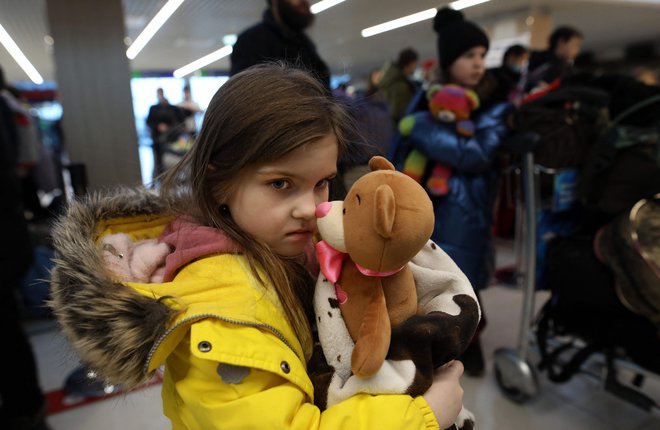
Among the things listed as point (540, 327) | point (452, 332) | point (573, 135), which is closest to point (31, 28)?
point (452, 332)

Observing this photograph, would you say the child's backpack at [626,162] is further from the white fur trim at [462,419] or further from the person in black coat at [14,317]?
the person in black coat at [14,317]

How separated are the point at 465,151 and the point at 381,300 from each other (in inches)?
46.1

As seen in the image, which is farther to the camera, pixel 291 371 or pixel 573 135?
pixel 573 135

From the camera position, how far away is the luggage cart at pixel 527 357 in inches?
54.0

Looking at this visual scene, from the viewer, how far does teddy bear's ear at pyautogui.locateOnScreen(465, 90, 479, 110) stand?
154cm

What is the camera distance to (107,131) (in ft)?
5.96

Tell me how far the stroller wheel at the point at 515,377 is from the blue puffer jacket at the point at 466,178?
340mm

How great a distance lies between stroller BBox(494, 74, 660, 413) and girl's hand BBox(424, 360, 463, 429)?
34.4 inches

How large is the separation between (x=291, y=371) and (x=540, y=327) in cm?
140

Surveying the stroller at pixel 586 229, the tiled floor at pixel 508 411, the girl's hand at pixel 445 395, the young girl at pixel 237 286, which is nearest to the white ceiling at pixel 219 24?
the stroller at pixel 586 229

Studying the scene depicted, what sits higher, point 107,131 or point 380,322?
point 107,131

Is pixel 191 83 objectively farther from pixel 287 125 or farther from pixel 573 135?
pixel 573 135

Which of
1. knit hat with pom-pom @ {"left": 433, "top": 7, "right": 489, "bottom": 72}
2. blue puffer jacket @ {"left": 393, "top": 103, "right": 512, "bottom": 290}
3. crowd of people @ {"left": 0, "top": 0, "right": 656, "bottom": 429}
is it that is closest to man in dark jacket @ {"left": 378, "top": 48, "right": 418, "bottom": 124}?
knit hat with pom-pom @ {"left": 433, "top": 7, "right": 489, "bottom": 72}

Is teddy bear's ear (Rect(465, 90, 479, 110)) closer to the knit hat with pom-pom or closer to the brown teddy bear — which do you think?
the knit hat with pom-pom
